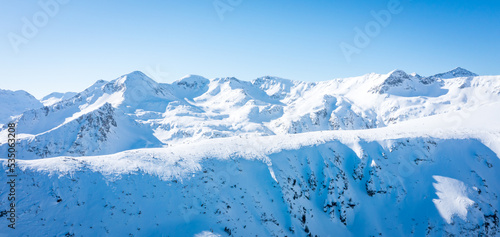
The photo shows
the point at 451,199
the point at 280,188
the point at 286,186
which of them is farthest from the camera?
the point at 451,199

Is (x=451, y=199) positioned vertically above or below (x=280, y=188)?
below

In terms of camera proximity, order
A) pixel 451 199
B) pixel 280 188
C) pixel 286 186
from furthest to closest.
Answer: pixel 451 199 < pixel 286 186 < pixel 280 188

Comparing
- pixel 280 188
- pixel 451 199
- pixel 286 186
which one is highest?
pixel 280 188

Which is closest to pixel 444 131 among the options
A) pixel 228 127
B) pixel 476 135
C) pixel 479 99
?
pixel 476 135

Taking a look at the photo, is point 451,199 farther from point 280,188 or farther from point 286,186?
point 280,188

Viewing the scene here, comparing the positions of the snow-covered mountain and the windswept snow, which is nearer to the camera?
the snow-covered mountain

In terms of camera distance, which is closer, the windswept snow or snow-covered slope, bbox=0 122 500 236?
snow-covered slope, bbox=0 122 500 236

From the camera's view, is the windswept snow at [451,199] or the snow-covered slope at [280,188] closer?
the snow-covered slope at [280,188]

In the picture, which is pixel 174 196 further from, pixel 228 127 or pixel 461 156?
pixel 228 127

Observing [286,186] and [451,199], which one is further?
[451,199]

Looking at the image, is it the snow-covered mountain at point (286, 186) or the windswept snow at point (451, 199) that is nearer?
the snow-covered mountain at point (286, 186)

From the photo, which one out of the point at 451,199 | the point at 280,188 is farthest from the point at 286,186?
the point at 451,199
